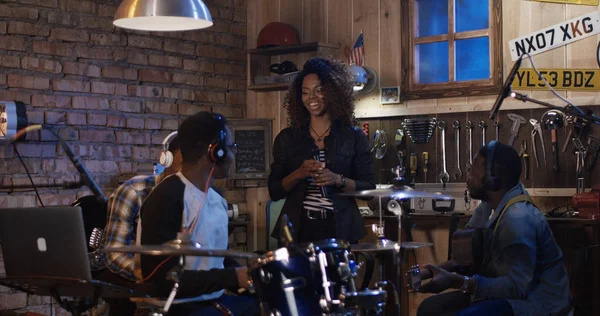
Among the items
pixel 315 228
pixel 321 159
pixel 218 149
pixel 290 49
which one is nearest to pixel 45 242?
pixel 218 149

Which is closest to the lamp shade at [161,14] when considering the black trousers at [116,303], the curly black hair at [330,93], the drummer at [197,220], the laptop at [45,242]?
the curly black hair at [330,93]

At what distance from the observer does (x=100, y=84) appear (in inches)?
230

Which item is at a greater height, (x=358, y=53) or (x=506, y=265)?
(x=358, y=53)

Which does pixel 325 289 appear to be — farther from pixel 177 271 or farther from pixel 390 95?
pixel 390 95

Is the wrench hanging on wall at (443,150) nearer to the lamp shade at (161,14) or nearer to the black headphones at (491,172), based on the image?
the black headphones at (491,172)

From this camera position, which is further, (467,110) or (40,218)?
(467,110)

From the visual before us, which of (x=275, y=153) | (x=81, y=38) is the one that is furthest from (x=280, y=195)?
(x=81, y=38)

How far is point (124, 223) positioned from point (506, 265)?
1536 millimetres

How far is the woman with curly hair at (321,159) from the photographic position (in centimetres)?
413

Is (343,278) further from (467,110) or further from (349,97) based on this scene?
(467,110)

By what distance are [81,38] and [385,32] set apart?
6.66 feet

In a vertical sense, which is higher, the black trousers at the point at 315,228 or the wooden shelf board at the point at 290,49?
the wooden shelf board at the point at 290,49

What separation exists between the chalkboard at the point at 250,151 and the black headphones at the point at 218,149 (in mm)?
3238

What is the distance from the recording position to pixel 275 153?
443 cm
